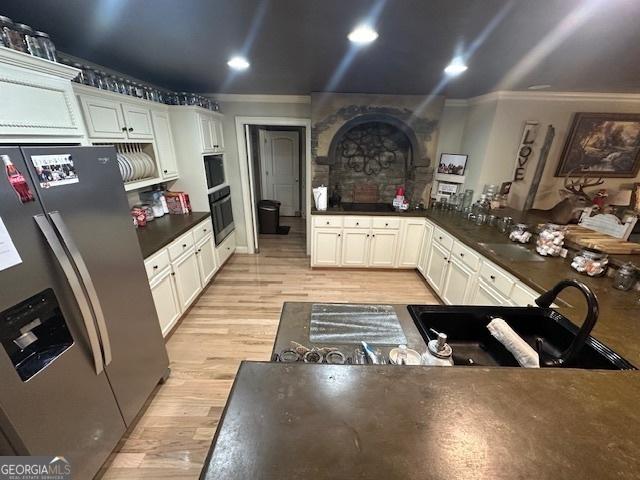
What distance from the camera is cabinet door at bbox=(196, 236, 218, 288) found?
280 cm

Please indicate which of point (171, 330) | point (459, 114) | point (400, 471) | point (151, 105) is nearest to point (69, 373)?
point (171, 330)

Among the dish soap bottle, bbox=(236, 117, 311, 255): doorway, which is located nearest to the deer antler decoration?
the dish soap bottle

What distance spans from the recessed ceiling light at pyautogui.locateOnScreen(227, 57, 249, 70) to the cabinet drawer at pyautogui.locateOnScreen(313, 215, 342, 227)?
1740mm

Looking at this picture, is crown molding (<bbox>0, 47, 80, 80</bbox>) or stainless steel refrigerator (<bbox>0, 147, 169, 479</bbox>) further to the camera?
crown molding (<bbox>0, 47, 80, 80</bbox>)

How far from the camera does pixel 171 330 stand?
229 cm

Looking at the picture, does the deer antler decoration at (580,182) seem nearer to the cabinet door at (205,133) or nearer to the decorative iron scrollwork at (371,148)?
the decorative iron scrollwork at (371,148)

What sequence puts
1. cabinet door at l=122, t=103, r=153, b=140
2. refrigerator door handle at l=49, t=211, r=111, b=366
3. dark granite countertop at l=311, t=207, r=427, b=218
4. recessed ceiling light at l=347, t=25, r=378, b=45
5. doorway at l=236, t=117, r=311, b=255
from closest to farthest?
1. refrigerator door handle at l=49, t=211, r=111, b=366
2. recessed ceiling light at l=347, t=25, r=378, b=45
3. cabinet door at l=122, t=103, r=153, b=140
4. dark granite countertop at l=311, t=207, r=427, b=218
5. doorway at l=236, t=117, r=311, b=255

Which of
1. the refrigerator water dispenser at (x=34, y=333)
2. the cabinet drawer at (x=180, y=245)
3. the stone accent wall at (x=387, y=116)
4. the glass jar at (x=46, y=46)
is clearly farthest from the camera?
the stone accent wall at (x=387, y=116)

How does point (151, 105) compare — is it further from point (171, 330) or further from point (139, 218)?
point (171, 330)

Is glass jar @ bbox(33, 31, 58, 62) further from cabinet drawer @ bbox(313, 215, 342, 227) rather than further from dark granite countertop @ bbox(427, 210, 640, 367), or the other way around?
dark granite countertop @ bbox(427, 210, 640, 367)

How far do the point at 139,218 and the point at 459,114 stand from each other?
407 centimetres

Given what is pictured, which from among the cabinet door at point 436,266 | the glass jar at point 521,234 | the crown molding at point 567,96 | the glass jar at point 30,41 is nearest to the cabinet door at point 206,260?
the glass jar at point 30,41

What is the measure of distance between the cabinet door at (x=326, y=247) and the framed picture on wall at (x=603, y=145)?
2809 mm

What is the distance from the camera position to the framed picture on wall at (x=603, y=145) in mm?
2750
